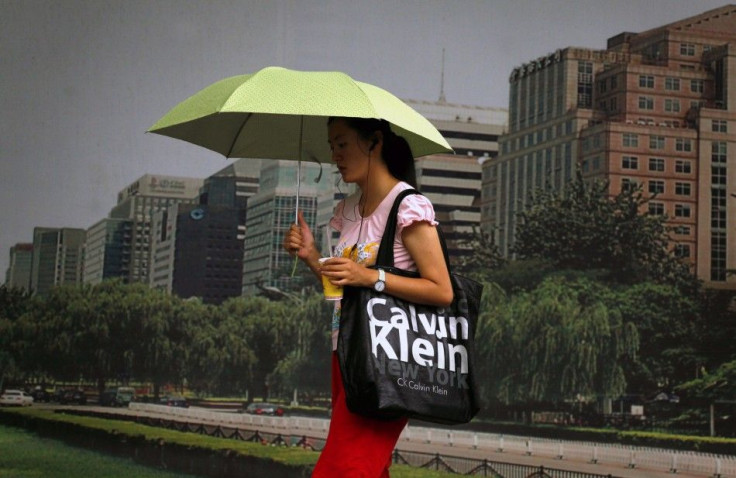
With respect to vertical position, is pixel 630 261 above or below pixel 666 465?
above

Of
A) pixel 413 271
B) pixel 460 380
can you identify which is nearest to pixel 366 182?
pixel 413 271

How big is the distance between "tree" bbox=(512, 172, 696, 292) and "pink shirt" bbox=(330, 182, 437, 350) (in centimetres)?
607

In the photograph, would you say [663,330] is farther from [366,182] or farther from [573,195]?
[366,182]

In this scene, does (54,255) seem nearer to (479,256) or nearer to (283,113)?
(479,256)

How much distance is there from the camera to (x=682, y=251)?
314 inches

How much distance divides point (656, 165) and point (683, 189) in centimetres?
26

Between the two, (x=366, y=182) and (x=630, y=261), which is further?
(x=630, y=261)

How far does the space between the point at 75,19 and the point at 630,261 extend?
433 centimetres

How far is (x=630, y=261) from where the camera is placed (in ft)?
27.0

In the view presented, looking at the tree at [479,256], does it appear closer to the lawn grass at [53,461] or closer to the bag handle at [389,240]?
the lawn grass at [53,461]

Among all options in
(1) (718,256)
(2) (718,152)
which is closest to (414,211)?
(1) (718,256)

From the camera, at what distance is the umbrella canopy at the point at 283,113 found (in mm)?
2420

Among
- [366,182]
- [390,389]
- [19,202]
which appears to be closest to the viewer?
[390,389]

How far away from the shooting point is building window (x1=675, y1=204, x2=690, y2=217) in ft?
26.1
